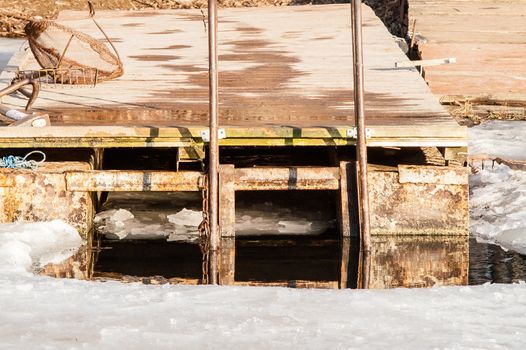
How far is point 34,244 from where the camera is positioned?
1054 cm

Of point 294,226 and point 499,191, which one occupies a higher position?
point 499,191

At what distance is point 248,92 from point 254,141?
1935mm

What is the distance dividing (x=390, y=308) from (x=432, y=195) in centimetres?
259

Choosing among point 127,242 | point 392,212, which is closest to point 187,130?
point 127,242

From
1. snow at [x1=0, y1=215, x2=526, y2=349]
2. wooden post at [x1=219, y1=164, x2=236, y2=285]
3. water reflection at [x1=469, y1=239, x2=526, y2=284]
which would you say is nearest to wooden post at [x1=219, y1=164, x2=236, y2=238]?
wooden post at [x1=219, y1=164, x2=236, y2=285]

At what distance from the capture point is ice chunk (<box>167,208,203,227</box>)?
38.8 ft

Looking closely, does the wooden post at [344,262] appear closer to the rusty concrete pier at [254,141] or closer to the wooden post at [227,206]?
the rusty concrete pier at [254,141]

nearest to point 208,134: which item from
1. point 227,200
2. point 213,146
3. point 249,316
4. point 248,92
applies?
point 213,146

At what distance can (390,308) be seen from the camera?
343 inches

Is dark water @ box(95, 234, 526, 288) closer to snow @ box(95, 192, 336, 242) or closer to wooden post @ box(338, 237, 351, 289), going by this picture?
wooden post @ box(338, 237, 351, 289)

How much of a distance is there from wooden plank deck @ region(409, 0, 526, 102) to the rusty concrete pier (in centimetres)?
205

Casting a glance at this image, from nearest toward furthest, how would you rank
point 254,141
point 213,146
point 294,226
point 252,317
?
point 252,317 < point 213,146 < point 254,141 < point 294,226

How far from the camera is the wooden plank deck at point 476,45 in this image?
16438mm

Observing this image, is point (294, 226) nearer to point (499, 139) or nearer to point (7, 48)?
point (499, 139)
